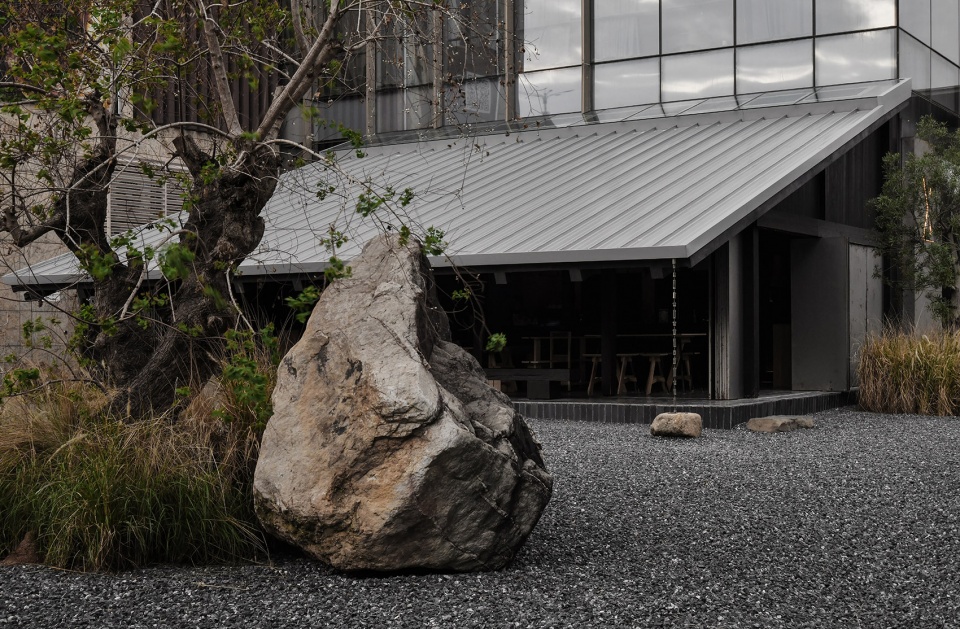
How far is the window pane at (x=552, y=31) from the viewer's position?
19438 mm

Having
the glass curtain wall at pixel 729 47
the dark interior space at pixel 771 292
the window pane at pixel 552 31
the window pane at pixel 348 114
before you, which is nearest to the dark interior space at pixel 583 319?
the dark interior space at pixel 771 292

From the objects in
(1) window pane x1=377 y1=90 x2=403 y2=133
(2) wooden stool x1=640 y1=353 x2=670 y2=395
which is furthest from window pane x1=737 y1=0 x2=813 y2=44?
(1) window pane x1=377 y1=90 x2=403 y2=133

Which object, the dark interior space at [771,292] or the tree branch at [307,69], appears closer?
the tree branch at [307,69]

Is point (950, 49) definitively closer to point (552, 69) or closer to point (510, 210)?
point (552, 69)

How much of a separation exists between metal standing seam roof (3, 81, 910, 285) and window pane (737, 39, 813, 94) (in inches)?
60.6

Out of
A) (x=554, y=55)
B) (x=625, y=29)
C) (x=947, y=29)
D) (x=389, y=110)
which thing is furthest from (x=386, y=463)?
(x=389, y=110)

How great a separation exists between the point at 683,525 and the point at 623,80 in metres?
14.1

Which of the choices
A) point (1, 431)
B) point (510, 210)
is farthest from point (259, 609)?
point (510, 210)

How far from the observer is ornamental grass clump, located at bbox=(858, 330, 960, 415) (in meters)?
12.6

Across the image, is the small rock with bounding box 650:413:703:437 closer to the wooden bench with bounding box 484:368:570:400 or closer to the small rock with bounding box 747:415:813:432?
the small rock with bounding box 747:415:813:432

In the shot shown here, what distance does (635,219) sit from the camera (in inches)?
484

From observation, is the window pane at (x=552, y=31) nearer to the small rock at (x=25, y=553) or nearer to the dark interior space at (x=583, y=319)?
the dark interior space at (x=583, y=319)

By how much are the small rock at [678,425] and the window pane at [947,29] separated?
11021mm

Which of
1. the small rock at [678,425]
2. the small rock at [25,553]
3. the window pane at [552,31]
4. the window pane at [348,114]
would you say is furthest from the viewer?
the window pane at [348,114]
